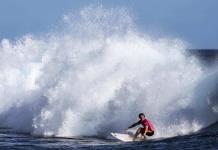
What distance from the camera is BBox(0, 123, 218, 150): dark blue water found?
26156 mm

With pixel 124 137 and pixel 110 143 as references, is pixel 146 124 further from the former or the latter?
pixel 110 143

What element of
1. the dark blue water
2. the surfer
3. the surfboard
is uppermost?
the surfer

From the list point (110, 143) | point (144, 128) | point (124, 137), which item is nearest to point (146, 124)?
point (144, 128)

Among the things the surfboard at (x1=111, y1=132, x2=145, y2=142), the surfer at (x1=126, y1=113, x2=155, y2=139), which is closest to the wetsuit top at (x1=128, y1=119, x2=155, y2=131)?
the surfer at (x1=126, y1=113, x2=155, y2=139)

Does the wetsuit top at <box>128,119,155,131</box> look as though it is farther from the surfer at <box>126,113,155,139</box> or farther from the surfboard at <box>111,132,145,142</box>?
the surfboard at <box>111,132,145,142</box>

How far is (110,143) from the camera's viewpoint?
Result: 91.3 ft

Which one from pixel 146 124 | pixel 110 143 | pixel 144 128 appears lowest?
pixel 110 143

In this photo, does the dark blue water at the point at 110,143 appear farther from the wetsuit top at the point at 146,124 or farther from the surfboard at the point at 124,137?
the wetsuit top at the point at 146,124

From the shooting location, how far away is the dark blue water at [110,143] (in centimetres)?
2616

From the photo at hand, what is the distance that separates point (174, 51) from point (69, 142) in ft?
33.9

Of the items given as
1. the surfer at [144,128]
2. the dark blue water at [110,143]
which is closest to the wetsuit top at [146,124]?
the surfer at [144,128]

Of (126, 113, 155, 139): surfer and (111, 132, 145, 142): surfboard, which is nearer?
(111, 132, 145, 142): surfboard

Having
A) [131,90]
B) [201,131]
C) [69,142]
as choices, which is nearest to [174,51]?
[131,90]

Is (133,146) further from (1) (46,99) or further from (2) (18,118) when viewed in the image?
(2) (18,118)
